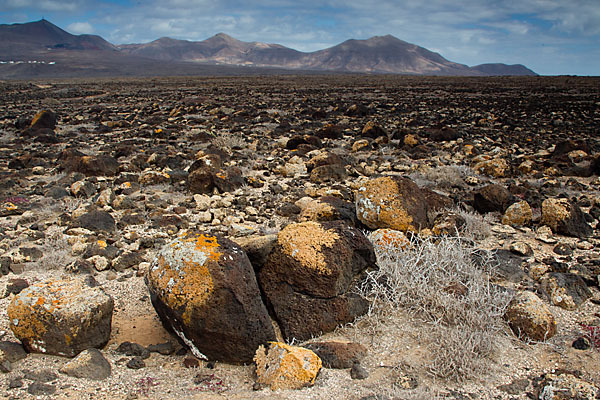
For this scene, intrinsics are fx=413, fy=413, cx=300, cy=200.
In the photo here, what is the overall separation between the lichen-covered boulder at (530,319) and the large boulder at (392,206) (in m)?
1.58

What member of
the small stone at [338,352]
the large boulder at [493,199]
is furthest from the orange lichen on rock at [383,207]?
the small stone at [338,352]

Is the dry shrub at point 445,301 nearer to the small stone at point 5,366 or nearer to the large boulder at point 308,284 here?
the large boulder at point 308,284

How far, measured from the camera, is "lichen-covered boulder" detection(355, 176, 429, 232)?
460 cm

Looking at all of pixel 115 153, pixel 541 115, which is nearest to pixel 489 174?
pixel 115 153

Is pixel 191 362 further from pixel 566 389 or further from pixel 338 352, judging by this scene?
pixel 566 389

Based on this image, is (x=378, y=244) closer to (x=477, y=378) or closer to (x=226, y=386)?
(x=477, y=378)

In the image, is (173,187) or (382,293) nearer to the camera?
(382,293)

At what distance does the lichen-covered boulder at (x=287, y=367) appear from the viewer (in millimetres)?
2590

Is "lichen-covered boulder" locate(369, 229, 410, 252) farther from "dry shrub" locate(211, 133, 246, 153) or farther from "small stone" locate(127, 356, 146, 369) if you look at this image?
"dry shrub" locate(211, 133, 246, 153)

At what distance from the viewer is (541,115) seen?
18375 millimetres

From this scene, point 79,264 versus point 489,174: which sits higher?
point 489,174

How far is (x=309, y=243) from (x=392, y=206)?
Result: 1.65m

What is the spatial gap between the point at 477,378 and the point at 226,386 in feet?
5.28

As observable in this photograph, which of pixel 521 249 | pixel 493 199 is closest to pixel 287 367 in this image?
pixel 521 249
